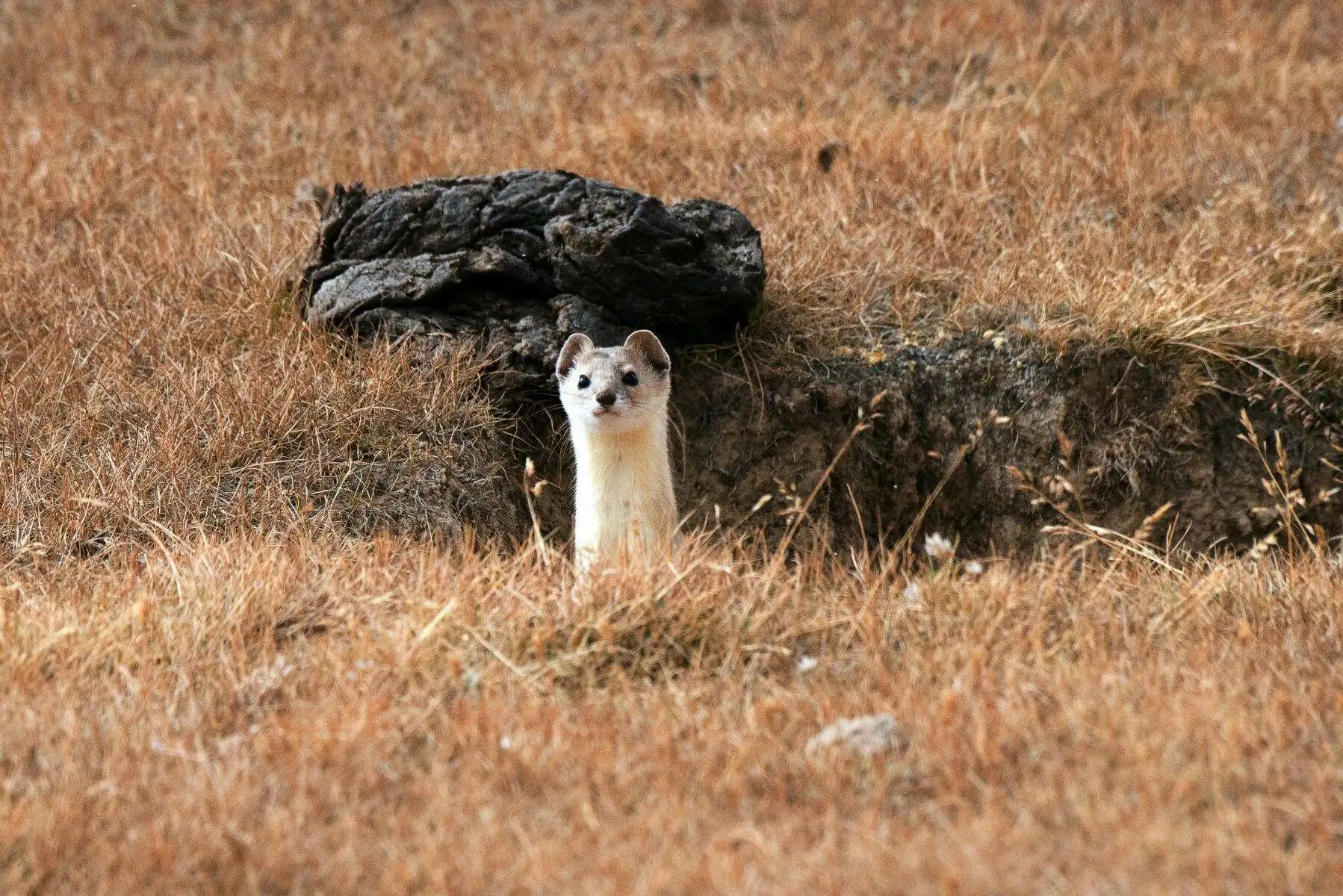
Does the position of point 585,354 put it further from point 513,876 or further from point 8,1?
point 8,1

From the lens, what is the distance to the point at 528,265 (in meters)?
6.75

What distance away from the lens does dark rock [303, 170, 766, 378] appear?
6.64 m

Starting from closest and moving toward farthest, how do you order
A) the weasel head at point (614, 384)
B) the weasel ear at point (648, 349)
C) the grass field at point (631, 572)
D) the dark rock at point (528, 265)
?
the grass field at point (631, 572) < the weasel head at point (614, 384) < the weasel ear at point (648, 349) < the dark rock at point (528, 265)

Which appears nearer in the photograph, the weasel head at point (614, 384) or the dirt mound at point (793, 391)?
the weasel head at point (614, 384)

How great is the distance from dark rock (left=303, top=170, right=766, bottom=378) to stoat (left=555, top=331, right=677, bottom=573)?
0.78m

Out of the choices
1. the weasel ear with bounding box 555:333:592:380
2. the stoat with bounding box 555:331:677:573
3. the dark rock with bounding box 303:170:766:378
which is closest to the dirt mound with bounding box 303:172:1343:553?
the dark rock with bounding box 303:170:766:378

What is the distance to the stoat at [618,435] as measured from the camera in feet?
18.6

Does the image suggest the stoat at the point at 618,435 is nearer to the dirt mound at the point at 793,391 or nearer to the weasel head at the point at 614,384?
the weasel head at the point at 614,384

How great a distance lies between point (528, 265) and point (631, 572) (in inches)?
106

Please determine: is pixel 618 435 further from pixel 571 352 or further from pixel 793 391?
pixel 793 391

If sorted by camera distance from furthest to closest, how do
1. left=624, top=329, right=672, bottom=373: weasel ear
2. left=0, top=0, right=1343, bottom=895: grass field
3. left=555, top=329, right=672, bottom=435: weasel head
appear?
1. left=624, top=329, right=672, bottom=373: weasel ear
2. left=555, top=329, right=672, bottom=435: weasel head
3. left=0, top=0, right=1343, bottom=895: grass field

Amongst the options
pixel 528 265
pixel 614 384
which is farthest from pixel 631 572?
pixel 528 265

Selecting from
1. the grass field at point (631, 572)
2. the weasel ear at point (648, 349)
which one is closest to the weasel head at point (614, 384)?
the weasel ear at point (648, 349)

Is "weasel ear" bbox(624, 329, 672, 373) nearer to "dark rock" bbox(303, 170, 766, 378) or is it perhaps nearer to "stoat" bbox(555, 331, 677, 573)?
"stoat" bbox(555, 331, 677, 573)
